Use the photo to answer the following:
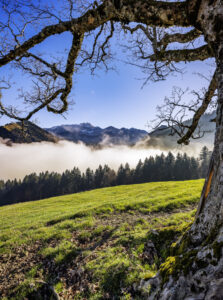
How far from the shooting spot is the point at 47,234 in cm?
928

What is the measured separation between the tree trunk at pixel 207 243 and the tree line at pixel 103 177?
81383 millimetres

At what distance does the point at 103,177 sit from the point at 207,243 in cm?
9753

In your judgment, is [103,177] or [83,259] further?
[103,177]

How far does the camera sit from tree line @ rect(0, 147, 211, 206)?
81.4 m

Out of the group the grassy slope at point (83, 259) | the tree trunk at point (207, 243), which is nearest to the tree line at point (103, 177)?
the grassy slope at point (83, 259)

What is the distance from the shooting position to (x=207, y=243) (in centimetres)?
238

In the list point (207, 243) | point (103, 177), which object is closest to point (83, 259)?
point (207, 243)

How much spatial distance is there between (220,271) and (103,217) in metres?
11.0

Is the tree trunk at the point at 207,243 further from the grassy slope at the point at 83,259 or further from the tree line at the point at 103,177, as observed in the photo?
the tree line at the point at 103,177

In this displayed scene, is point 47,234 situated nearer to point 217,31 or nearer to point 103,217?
point 103,217

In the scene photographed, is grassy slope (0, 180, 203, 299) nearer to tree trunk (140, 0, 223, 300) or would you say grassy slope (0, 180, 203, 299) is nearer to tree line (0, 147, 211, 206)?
tree trunk (140, 0, 223, 300)

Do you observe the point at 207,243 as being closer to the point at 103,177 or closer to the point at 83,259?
the point at 83,259

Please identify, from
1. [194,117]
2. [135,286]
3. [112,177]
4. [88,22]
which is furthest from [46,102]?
[112,177]

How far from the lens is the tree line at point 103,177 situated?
8144 cm
